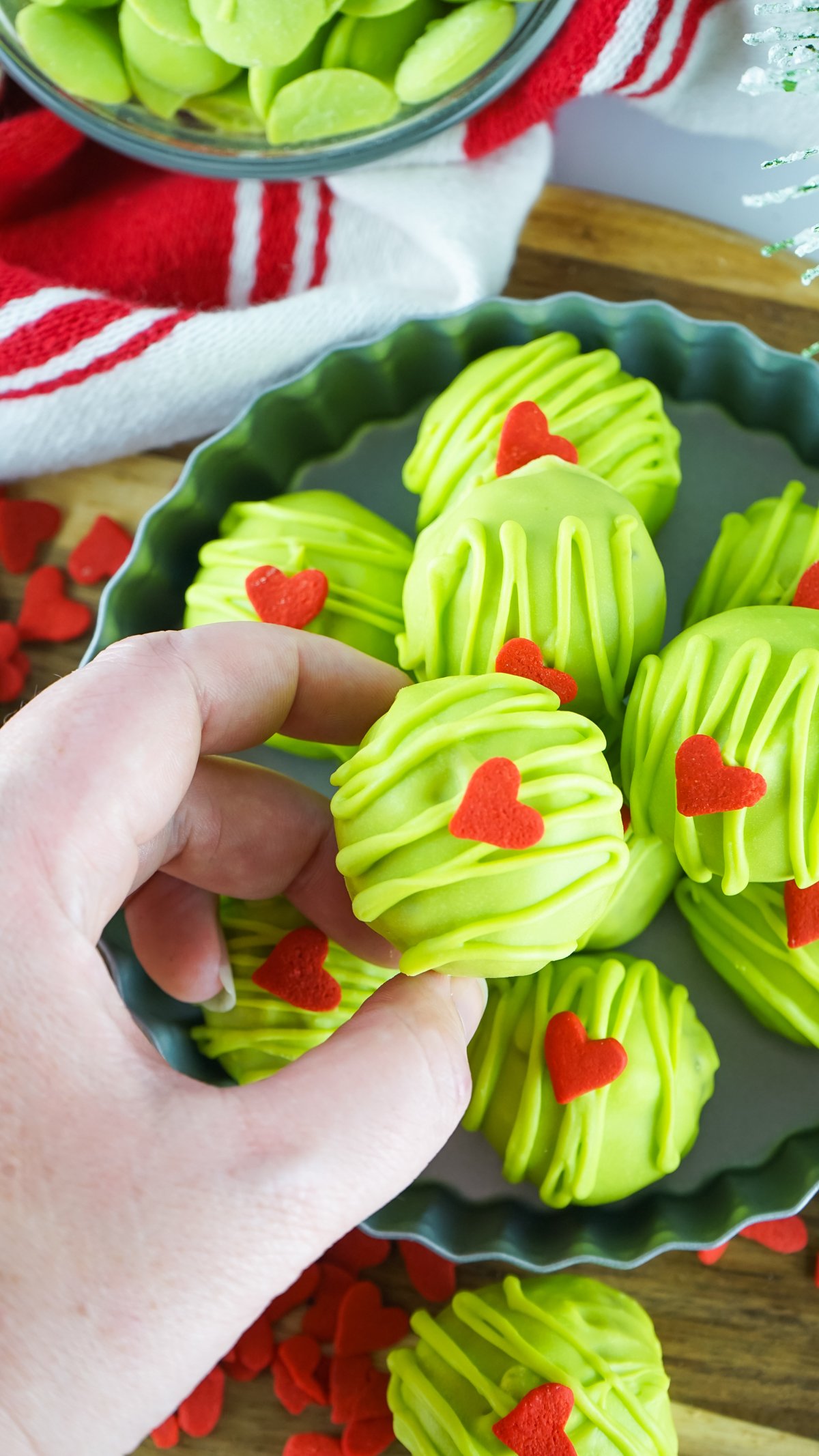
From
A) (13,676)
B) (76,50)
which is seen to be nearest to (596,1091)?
(13,676)

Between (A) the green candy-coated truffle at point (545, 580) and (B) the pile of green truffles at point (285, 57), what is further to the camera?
(B) the pile of green truffles at point (285, 57)

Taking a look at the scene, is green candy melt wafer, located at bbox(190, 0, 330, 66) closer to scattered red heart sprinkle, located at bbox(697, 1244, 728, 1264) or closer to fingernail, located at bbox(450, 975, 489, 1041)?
fingernail, located at bbox(450, 975, 489, 1041)

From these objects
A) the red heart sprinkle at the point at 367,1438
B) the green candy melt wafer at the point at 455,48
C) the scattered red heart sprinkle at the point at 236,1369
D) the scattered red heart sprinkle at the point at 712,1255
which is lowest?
the red heart sprinkle at the point at 367,1438

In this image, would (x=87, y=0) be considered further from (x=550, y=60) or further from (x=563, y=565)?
(x=563, y=565)

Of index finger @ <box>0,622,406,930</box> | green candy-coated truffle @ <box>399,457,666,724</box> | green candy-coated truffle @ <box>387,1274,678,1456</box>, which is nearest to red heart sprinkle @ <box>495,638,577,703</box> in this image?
green candy-coated truffle @ <box>399,457,666,724</box>

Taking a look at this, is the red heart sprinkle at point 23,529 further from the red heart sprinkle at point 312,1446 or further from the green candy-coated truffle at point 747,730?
the red heart sprinkle at point 312,1446

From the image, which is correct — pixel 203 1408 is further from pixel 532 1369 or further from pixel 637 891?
pixel 637 891

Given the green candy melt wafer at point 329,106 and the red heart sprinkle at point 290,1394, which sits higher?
the green candy melt wafer at point 329,106

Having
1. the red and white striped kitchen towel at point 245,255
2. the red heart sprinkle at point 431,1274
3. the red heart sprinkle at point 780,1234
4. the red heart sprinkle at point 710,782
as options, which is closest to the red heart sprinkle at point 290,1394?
the red heart sprinkle at point 431,1274
